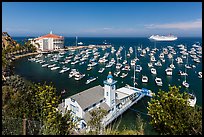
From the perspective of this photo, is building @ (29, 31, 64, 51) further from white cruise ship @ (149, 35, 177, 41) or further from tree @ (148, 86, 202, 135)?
white cruise ship @ (149, 35, 177, 41)

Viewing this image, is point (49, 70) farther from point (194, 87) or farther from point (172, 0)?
point (172, 0)

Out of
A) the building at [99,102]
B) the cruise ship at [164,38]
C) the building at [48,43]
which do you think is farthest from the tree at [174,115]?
the cruise ship at [164,38]

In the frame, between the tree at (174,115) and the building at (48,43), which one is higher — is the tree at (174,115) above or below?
below

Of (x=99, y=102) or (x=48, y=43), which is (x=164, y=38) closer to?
(x=48, y=43)

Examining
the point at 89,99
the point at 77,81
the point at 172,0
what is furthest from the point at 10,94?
the point at 77,81

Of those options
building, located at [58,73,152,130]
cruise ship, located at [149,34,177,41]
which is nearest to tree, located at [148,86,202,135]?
building, located at [58,73,152,130]

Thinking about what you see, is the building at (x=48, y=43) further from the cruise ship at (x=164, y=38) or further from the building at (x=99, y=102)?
the cruise ship at (x=164, y=38)
